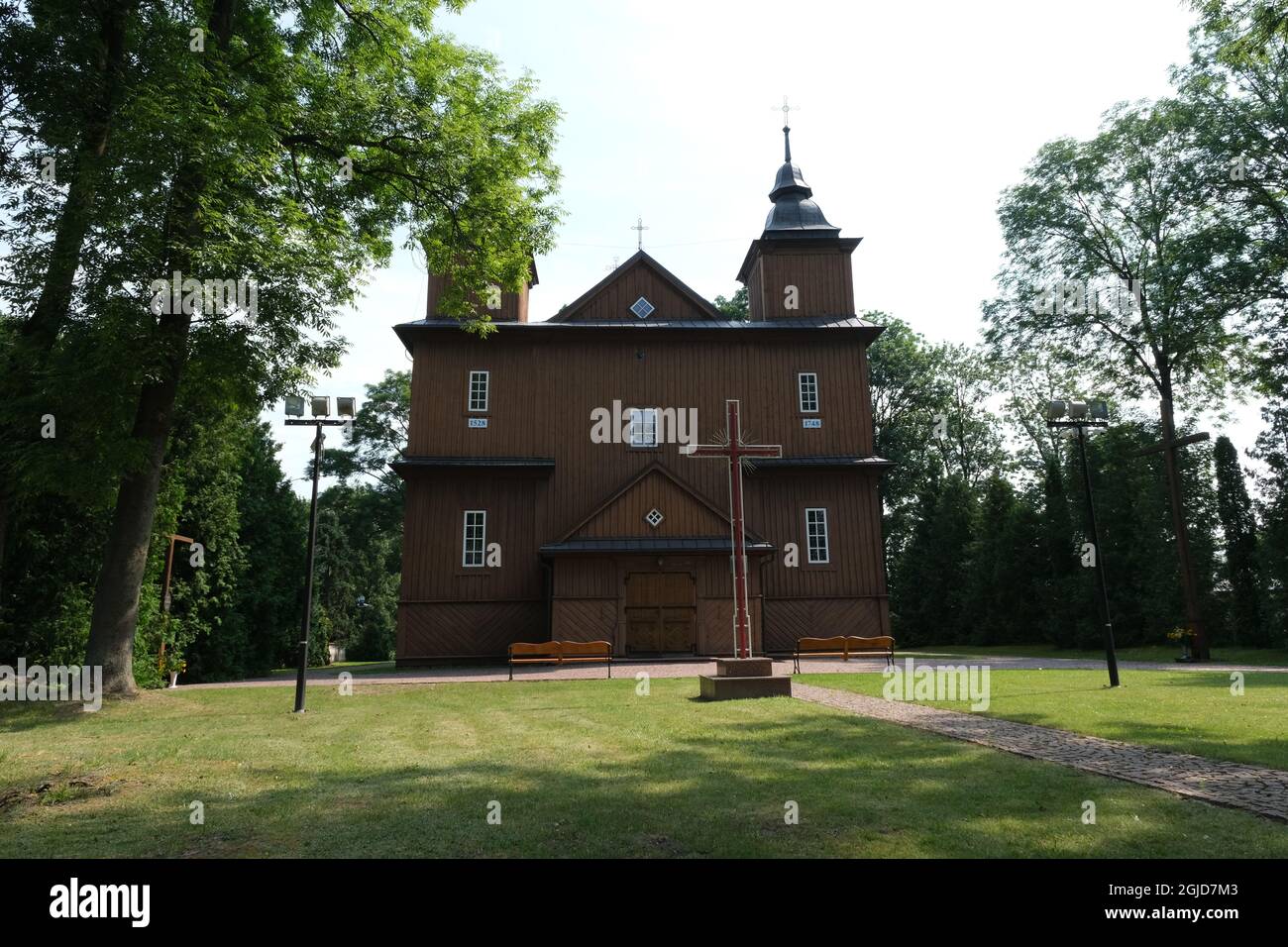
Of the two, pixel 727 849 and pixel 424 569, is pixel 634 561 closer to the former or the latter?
pixel 424 569

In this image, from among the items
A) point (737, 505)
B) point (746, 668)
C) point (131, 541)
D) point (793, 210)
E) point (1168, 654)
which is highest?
point (793, 210)

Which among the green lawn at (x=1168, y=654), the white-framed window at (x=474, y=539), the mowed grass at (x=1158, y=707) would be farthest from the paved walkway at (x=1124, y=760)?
the green lawn at (x=1168, y=654)

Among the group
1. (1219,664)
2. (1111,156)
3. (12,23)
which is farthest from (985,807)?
(1111,156)

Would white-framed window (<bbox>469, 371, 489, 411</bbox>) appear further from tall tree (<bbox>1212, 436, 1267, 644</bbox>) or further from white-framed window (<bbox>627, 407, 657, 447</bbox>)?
tall tree (<bbox>1212, 436, 1267, 644</bbox>)

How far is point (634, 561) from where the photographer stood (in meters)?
22.9

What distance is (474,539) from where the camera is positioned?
969 inches

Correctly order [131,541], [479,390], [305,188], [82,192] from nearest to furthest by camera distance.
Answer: [82,192] < [131,541] < [305,188] < [479,390]

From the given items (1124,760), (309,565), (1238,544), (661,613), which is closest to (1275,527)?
(1238,544)

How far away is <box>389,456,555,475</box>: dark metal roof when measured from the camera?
24250 millimetres

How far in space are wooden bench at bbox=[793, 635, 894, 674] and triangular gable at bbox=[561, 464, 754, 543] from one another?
5365mm

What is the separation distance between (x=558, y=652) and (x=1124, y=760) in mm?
13941
